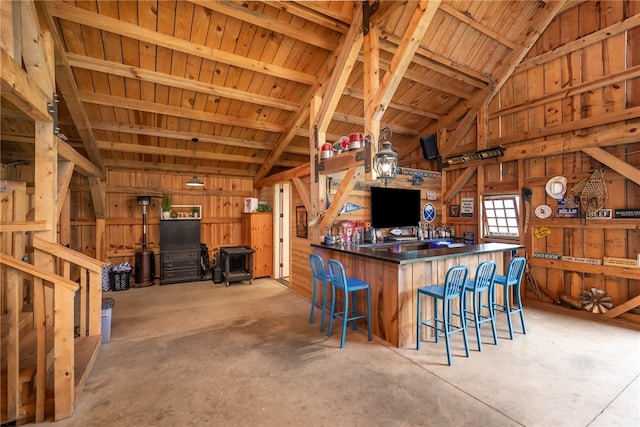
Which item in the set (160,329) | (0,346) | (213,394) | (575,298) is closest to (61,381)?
(0,346)

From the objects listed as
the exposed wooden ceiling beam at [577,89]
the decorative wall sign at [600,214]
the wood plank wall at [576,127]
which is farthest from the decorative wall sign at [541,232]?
the exposed wooden ceiling beam at [577,89]

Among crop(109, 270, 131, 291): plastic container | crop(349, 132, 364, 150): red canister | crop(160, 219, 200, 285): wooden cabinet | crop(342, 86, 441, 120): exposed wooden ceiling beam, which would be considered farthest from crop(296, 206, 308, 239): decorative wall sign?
crop(109, 270, 131, 291): plastic container

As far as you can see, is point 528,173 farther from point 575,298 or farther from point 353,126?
point 353,126

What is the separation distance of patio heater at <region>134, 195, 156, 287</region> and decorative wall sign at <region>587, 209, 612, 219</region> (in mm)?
7521

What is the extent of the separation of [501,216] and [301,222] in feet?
12.2

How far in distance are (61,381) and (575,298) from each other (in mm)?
5990

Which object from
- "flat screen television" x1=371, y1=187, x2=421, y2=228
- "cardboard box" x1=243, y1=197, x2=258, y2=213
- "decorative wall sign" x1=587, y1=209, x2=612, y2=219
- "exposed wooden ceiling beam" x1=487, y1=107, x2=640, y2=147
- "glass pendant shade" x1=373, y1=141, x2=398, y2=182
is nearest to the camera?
"glass pendant shade" x1=373, y1=141, x2=398, y2=182

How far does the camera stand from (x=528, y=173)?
472 cm

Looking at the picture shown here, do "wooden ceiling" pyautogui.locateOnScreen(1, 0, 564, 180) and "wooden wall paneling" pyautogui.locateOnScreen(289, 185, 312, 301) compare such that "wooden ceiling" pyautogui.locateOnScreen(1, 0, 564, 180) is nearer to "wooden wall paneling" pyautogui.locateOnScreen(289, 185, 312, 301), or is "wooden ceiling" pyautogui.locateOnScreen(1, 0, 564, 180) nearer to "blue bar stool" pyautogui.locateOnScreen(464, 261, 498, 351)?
"wooden wall paneling" pyautogui.locateOnScreen(289, 185, 312, 301)

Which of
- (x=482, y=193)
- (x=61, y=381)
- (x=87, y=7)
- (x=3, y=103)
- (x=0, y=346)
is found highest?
(x=87, y=7)

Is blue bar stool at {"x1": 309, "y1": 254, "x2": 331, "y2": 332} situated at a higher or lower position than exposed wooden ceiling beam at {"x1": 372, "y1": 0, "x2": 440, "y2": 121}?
lower

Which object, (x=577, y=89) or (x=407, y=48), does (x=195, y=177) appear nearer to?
(x=407, y=48)

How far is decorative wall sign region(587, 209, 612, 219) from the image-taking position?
393 centimetres

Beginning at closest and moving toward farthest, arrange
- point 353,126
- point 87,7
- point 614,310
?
point 87,7 → point 614,310 → point 353,126
